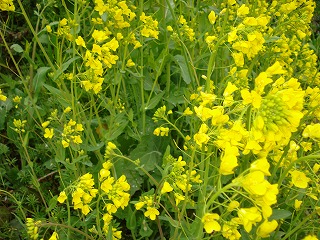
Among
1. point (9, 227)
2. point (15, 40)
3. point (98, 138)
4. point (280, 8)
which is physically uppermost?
point (280, 8)

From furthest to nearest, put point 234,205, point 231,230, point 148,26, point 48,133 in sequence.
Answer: point 148,26
point 48,133
point 231,230
point 234,205

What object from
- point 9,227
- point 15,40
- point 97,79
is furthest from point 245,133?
point 15,40

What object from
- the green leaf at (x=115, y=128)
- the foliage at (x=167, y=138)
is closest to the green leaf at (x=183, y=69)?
the foliage at (x=167, y=138)

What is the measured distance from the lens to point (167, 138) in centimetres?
237

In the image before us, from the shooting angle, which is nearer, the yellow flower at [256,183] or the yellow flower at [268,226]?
the yellow flower at [256,183]

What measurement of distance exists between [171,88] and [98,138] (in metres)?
0.49

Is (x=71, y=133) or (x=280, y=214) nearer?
(x=280, y=214)

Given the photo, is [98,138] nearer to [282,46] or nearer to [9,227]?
[9,227]

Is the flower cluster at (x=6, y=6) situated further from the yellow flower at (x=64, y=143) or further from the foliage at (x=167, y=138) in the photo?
the yellow flower at (x=64, y=143)

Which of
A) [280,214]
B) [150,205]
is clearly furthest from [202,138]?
[280,214]

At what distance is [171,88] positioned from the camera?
258 cm

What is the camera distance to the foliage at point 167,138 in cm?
126

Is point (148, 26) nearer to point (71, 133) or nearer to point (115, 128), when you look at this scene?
point (115, 128)

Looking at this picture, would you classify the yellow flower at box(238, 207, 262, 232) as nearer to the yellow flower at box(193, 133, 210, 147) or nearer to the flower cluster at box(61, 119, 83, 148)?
the yellow flower at box(193, 133, 210, 147)
